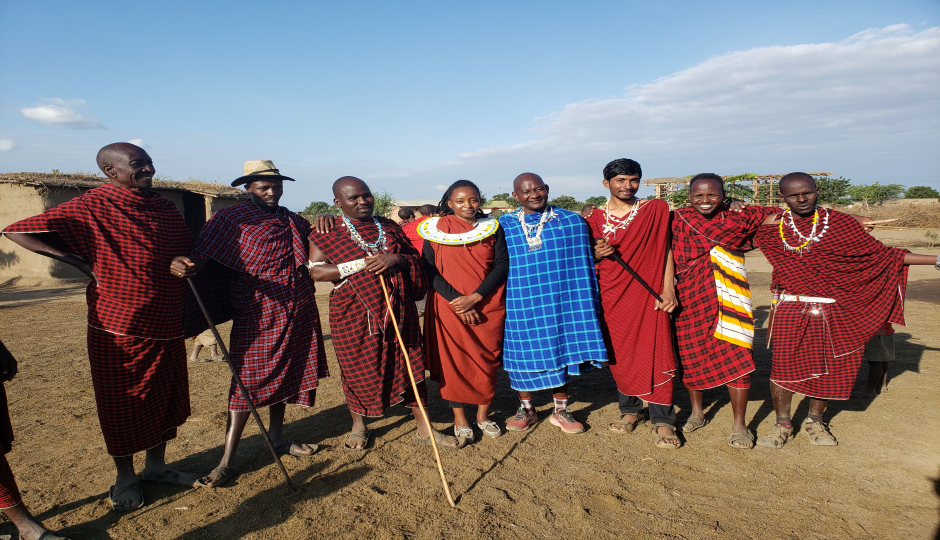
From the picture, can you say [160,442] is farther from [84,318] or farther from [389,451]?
[84,318]

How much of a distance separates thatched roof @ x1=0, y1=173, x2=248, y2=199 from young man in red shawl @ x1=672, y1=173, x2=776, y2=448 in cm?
1312

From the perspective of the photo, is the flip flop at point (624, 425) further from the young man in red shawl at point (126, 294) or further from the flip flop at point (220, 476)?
the young man in red shawl at point (126, 294)

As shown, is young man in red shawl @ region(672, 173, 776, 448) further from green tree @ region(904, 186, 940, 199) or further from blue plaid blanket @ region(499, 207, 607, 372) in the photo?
green tree @ region(904, 186, 940, 199)

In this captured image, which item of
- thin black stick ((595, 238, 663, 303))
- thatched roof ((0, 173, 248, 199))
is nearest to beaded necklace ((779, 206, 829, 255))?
thin black stick ((595, 238, 663, 303))

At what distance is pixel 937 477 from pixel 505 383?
3365mm

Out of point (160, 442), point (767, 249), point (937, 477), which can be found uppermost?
point (767, 249)

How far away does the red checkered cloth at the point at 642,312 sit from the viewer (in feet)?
12.6

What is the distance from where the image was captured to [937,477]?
3.17 m

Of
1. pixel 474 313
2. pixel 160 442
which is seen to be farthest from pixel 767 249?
pixel 160 442

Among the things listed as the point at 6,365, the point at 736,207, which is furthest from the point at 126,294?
the point at 736,207

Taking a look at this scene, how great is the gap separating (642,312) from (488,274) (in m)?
1.17

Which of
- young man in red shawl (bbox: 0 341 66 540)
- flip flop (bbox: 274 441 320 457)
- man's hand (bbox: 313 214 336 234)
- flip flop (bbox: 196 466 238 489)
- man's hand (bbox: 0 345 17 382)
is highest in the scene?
man's hand (bbox: 313 214 336 234)

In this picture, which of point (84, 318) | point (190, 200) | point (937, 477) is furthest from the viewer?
point (190, 200)

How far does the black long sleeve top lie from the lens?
375 centimetres
